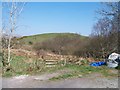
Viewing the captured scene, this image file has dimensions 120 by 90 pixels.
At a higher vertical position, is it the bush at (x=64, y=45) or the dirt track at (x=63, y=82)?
the bush at (x=64, y=45)

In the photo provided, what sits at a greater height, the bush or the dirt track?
the bush

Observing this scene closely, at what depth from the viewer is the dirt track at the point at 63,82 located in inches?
292

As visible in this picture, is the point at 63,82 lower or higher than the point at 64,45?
lower

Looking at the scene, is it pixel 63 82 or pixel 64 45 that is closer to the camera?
pixel 63 82

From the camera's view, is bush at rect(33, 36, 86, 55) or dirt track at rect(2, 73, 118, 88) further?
bush at rect(33, 36, 86, 55)

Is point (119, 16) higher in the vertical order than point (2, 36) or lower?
higher

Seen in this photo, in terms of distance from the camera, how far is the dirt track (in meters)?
7.42

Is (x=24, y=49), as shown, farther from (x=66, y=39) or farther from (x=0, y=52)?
(x=0, y=52)

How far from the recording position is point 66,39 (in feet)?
66.3

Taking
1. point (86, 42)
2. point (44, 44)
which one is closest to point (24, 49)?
point (44, 44)

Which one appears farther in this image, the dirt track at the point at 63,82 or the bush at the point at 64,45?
the bush at the point at 64,45

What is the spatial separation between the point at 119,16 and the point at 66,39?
580cm

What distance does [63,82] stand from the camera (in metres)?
7.88

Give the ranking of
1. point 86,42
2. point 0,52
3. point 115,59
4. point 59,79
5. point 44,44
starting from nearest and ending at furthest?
1. point 59,79
2. point 115,59
3. point 0,52
4. point 86,42
5. point 44,44
